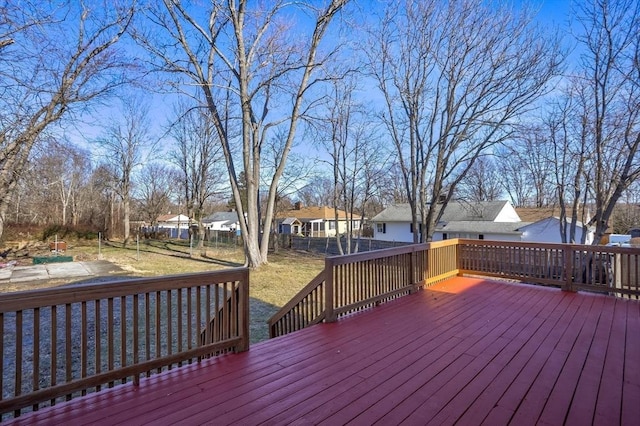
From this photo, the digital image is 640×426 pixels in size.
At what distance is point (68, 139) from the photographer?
322 inches

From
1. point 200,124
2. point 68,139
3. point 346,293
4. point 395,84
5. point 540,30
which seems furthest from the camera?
point 200,124

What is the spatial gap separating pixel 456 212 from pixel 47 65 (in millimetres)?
28716

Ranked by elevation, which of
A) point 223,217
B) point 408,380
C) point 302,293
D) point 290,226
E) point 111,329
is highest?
point 223,217

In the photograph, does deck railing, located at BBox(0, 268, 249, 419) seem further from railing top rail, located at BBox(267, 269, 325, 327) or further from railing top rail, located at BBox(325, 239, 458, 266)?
railing top rail, located at BBox(325, 239, 458, 266)

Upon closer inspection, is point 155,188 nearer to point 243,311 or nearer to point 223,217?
point 223,217

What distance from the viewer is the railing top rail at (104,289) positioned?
196 centimetres

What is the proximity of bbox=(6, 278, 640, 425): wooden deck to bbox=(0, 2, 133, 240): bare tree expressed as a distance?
6159 millimetres

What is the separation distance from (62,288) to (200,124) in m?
21.5

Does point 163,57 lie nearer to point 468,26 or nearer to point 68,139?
point 68,139

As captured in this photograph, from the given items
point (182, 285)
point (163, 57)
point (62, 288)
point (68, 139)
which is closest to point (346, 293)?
point (182, 285)

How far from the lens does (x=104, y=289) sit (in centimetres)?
231

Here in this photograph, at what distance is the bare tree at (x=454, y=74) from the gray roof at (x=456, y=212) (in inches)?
512

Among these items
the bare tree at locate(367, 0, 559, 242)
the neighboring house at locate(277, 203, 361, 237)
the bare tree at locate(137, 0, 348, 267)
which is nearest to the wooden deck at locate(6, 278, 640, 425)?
the bare tree at locate(367, 0, 559, 242)

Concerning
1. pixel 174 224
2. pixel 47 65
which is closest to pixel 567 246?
pixel 47 65
